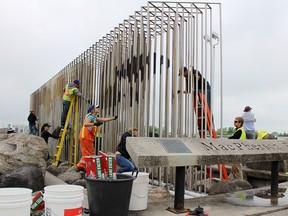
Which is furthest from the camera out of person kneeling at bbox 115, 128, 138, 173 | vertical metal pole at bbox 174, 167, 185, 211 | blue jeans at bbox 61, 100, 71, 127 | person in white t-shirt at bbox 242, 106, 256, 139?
blue jeans at bbox 61, 100, 71, 127

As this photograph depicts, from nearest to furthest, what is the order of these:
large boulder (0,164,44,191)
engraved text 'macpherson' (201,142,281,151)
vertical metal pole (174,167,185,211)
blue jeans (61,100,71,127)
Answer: vertical metal pole (174,167,185,211) → engraved text 'macpherson' (201,142,281,151) → large boulder (0,164,44,191) → blue jeans (61,100,71,127)

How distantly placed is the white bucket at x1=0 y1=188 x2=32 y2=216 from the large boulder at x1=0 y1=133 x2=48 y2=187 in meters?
3.40

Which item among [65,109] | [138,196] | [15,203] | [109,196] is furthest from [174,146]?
[65,109]

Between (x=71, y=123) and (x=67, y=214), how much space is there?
865cm

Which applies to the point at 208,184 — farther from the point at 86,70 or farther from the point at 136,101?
the point at 86,70

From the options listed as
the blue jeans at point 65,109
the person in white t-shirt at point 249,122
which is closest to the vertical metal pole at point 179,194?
the person in white t-shirt at point 249,122

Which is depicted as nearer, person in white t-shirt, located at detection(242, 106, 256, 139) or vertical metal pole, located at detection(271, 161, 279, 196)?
vertical metal pole, located at detection(271, 161, 279, 196)

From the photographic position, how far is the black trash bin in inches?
167

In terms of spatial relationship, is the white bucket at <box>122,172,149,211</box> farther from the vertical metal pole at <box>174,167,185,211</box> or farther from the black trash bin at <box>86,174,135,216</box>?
the black trash bin at <box>86,174,135,216</box>

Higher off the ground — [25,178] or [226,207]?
[25,178]

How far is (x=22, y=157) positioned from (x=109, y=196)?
167 inches

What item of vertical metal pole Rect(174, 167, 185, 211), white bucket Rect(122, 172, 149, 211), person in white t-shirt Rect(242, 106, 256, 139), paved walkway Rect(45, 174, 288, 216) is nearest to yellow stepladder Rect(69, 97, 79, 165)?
person in white t-shirt Rect(242, 106, 256, 139)

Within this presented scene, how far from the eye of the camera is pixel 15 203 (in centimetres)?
346

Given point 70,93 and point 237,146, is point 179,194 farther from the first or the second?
point 70,93
